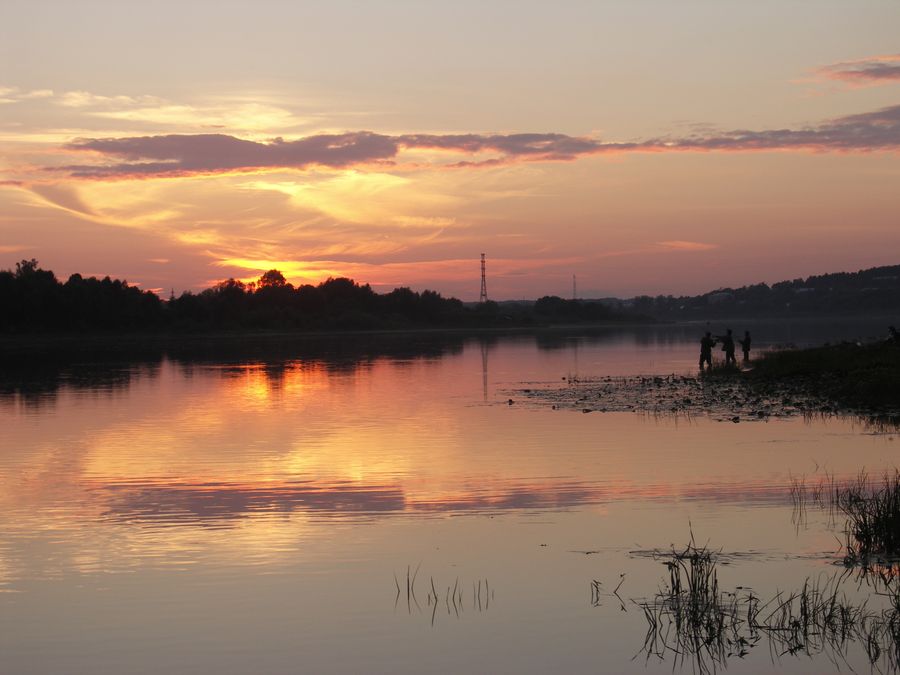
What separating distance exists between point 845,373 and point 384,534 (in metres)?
28.2

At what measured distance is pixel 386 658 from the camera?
10.8 meters

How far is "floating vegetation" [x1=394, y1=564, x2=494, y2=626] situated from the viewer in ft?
40.4

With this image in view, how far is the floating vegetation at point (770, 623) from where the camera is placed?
10.5 metres

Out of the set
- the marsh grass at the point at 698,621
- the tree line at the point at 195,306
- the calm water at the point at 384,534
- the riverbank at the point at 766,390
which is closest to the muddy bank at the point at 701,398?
the riverbank at the point at 766,390

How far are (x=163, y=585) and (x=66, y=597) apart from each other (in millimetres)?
1151

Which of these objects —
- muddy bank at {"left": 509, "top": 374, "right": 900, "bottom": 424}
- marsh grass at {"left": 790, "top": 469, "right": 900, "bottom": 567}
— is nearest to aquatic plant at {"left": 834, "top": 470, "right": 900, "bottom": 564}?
marsh grass at {"left": 790, "top": 469, "right": 900, "bottom": 567}

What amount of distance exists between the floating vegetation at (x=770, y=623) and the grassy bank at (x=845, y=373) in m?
22.2

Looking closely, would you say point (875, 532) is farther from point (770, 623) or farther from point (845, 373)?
point (845, 373)

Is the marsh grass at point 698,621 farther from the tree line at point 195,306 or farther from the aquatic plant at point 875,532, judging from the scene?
the tree line at point 195,306

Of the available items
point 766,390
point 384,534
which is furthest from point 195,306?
point 384,534

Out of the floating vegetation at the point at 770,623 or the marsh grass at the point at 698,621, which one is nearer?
the floating vegetation at the point at 770,623

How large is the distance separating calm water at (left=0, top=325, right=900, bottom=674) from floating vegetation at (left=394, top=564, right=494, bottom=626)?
0.15 ft

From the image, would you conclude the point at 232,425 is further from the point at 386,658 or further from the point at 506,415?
the point at 386,658

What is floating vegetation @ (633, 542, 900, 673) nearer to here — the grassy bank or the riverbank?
the riverbank
